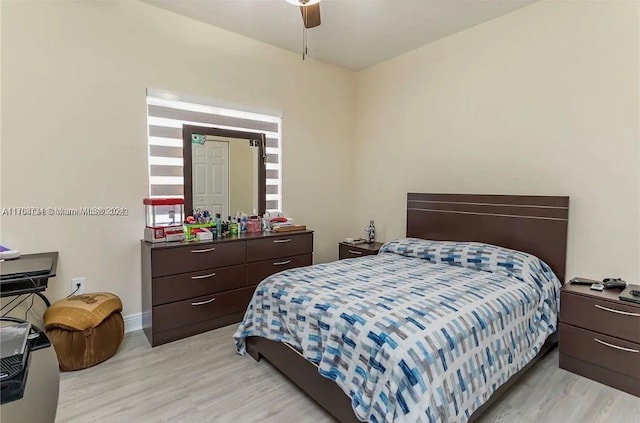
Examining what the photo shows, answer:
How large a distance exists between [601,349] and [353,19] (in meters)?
3.16

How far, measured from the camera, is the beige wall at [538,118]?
2.47 meters

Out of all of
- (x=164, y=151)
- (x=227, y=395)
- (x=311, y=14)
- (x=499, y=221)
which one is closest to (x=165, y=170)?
(x=164, y=151)

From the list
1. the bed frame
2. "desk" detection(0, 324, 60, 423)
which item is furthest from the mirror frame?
"desk" detection(0, 324, 60, 423)

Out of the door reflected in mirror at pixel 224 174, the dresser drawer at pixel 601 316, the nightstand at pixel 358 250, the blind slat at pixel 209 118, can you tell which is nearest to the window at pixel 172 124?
the blind slat at pixel 209 118

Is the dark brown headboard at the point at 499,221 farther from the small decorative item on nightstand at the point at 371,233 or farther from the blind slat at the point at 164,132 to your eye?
the blind slat at the point at 164,132

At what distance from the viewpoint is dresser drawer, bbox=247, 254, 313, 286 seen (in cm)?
324

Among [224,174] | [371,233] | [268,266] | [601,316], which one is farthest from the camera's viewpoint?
[371,233]

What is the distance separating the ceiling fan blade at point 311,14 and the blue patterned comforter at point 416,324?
179 centimetres

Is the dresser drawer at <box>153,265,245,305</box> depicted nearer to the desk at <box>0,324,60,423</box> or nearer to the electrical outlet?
the electrical outlet

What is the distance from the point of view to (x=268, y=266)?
3.35m

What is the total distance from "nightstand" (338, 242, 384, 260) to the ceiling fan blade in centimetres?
233

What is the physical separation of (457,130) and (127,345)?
140 inches

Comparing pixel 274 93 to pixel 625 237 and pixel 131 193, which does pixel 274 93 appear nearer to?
pixel 131 193

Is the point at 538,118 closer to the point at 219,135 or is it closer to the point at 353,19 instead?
the point at 353,19
